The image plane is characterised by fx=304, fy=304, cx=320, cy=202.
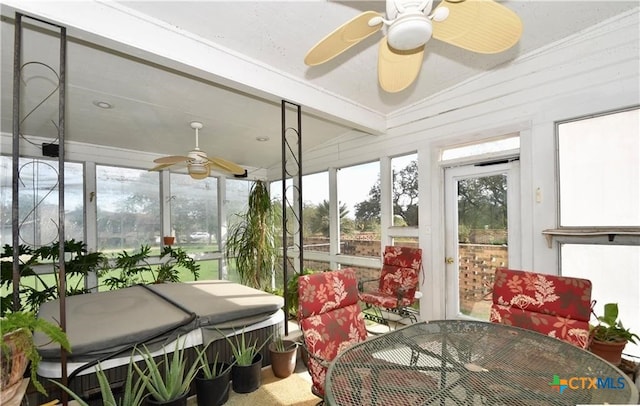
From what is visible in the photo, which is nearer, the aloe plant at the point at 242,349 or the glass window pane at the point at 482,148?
the aloe plant at the point at 242,349

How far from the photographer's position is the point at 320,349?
74.3 inches

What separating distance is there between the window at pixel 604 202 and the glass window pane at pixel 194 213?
207 inches

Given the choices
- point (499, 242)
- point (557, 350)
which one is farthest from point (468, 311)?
point (557, 350)

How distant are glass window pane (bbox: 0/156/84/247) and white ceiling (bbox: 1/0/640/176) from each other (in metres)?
0.54

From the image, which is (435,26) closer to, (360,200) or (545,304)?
(545,304)

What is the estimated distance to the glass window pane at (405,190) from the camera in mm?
4000

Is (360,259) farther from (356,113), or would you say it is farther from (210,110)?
(210,110)

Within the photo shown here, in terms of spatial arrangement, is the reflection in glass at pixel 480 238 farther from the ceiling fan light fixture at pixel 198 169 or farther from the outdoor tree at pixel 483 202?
the ceiling fan light fixture at pixel 198 169

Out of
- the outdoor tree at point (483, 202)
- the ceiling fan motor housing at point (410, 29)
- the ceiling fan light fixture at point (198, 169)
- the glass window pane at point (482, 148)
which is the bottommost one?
the outdoor tree at point (483, 202)

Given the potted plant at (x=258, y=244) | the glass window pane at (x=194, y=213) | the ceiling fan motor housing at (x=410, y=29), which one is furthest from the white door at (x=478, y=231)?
the glass window pane at (x=194, y=213)

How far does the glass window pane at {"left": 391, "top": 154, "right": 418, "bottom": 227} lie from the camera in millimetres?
4000

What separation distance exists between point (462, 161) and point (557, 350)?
2330 mm

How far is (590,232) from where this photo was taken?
2.48 metres

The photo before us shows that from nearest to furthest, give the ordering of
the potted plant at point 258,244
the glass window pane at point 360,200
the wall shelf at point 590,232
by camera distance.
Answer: the wall shelf at point 590,232 → the glass window pane at point 360,200 → the potted plant at point 258,244
